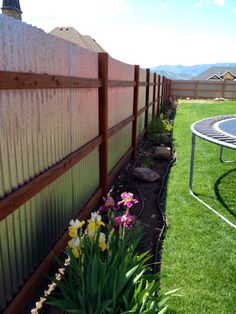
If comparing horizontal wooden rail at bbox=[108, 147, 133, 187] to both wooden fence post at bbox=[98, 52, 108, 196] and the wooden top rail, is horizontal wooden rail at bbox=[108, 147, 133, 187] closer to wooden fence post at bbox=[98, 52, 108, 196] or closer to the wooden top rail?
wooden fence post at bbox=[98, 52, 108, 196]

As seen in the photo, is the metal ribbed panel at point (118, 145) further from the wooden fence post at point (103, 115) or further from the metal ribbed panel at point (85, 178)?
the metal ribbed panel at point (85, 178)

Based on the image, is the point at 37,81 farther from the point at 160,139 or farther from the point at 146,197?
the point at 160,139

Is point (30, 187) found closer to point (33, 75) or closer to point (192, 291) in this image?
point (33, 75)

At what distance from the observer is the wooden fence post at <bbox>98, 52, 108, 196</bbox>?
4.45 m

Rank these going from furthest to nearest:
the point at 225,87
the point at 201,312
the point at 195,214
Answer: the point at 225,87 → the point at 195,214 → the point at 201,312

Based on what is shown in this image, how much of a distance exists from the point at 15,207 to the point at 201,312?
1.85 m

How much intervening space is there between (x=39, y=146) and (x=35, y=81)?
558 millimetres

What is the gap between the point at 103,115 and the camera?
4.68 metres

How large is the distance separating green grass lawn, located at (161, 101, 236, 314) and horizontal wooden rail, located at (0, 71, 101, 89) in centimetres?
215

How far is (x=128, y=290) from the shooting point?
2.43 metres

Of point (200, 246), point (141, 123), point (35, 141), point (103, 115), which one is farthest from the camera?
point (141, 123)

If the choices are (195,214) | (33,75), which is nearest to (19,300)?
(33,75)

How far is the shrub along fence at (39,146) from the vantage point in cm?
220

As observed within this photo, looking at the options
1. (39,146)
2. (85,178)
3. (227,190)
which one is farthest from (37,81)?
(227,190)
